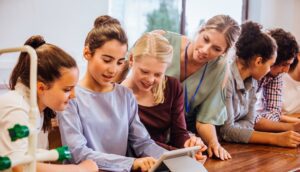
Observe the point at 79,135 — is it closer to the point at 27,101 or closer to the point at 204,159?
the point at 27,101

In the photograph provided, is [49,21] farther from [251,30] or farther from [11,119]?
[11,119]

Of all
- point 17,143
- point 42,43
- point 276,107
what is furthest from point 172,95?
point 276,107


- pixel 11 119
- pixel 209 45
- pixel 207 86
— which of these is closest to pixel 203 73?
pixel 207 86

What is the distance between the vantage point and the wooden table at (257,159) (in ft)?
4.99

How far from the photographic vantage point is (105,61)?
1.39 m

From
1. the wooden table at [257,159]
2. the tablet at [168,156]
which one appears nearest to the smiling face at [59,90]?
the tablet at [168,156]

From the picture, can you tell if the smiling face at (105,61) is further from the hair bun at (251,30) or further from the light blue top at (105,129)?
the hair bun at (251,30)

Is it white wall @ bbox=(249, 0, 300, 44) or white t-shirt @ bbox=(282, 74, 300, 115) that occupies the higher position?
white wall @ bbox=(249, 0, 300, 44)

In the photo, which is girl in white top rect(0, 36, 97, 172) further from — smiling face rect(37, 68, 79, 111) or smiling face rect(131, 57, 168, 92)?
smiling face rect(131, 57, 168, 92)

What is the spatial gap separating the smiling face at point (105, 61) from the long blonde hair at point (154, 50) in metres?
0.13

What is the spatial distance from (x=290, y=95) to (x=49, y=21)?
1.65m

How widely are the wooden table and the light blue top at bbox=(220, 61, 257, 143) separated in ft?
0.17

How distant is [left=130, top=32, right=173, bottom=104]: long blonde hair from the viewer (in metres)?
1.52

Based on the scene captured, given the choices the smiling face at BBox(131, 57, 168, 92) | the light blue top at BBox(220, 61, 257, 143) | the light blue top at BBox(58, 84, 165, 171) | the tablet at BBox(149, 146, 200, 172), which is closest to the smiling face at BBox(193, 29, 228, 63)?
the light blue top at BBox(220, 61, 257, 143)
